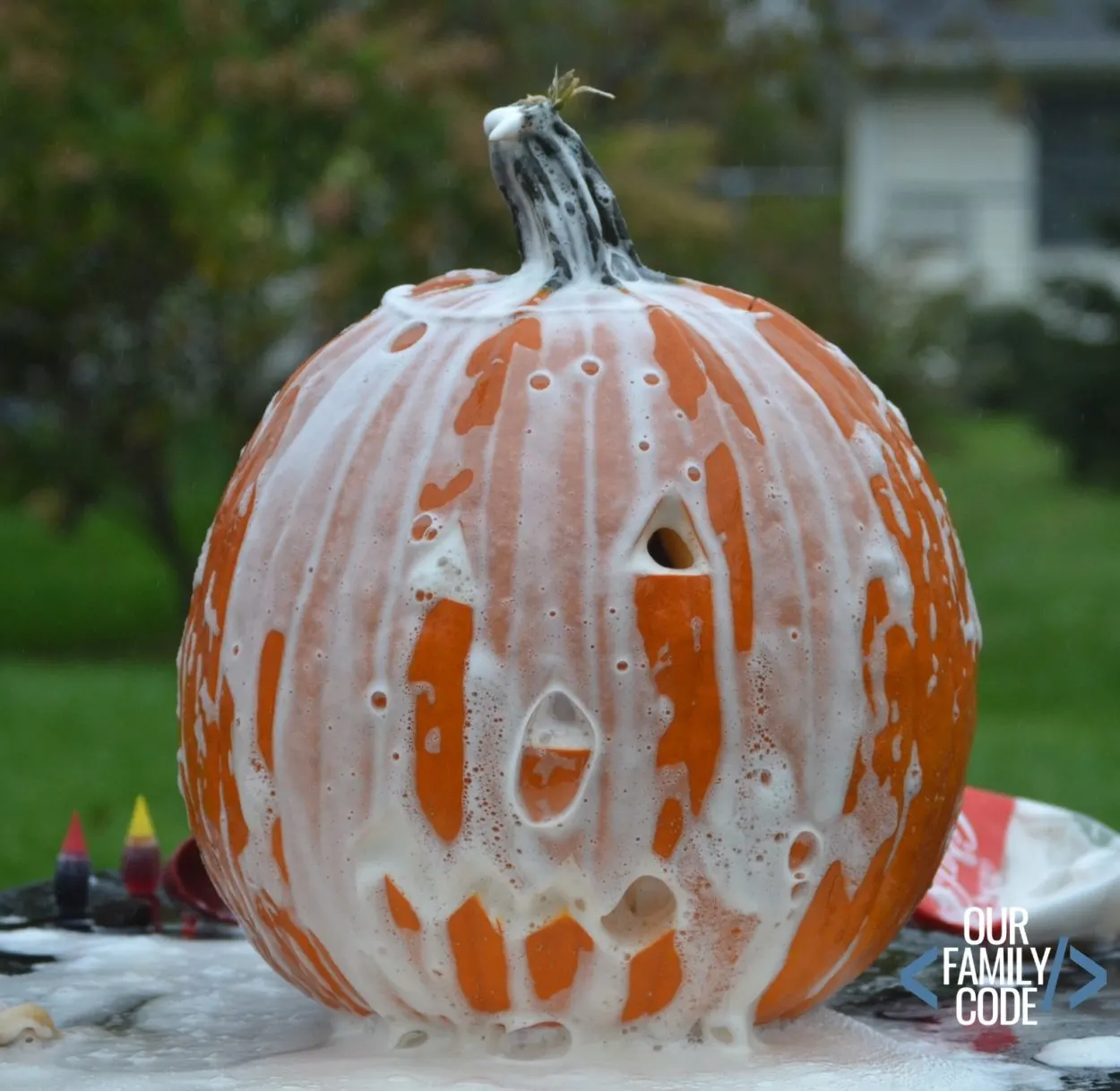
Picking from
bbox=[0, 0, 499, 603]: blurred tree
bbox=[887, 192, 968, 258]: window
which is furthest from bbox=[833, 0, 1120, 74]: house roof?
bbox=[0, 0, 499, 603]: blurred tree

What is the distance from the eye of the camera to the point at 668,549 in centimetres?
336

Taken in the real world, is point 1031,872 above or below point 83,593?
below

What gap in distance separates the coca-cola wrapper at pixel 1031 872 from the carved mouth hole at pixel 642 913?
0.99 meters

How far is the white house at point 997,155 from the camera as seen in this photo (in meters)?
25.2

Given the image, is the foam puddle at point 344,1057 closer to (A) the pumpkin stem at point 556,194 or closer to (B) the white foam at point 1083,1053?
(B) the white foam at point 1083,1053

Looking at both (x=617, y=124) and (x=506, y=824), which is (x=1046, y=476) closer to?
(x=617, y=124)

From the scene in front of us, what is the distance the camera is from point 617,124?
15.9 meters

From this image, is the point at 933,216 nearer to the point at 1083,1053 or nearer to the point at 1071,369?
the point at 1071,369

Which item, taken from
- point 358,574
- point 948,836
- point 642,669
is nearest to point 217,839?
point 358,574

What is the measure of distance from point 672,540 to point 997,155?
923 inches

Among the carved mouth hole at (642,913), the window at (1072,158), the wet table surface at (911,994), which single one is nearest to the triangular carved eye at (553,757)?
the carved mouth hole at (642,913)

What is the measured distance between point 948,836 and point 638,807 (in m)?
0.70

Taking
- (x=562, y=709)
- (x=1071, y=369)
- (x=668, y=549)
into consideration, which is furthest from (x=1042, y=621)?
(x=562, y=709)

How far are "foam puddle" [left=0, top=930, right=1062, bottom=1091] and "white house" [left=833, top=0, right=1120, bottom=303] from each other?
69.2 feet
